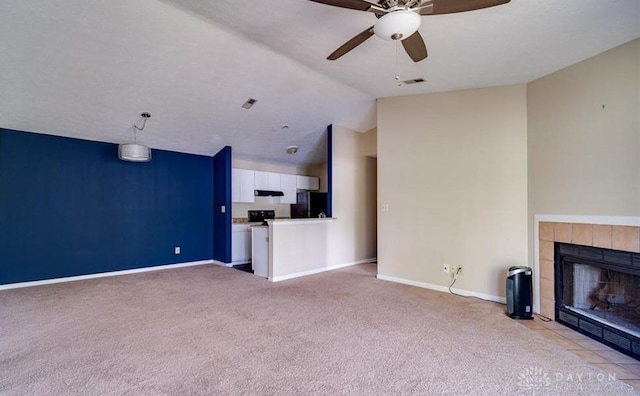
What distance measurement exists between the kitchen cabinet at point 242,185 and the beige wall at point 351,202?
1957 millimetres

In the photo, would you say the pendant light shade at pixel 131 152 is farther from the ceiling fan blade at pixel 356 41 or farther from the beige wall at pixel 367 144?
the beige wall at pixel 367 144

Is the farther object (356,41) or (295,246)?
(295,246)

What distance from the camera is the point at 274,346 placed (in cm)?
253

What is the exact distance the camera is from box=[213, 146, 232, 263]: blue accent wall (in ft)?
19.3

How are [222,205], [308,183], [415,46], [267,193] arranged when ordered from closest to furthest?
1. [415,46]
2. [222,205]
3. [267,193]
4. [308,183]

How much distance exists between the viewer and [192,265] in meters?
5.93

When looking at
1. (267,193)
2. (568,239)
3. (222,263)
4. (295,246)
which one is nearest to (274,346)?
(295,246)

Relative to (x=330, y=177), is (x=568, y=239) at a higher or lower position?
Answer: lower

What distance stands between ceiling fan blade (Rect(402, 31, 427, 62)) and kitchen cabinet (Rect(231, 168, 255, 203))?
4.57 metres

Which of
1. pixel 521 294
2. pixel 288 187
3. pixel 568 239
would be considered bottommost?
pixel 521 294

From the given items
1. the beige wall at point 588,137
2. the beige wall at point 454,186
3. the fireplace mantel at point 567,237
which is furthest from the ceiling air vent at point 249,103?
the fireplace mantel at point 567,237

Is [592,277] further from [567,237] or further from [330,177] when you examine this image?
[330,177]

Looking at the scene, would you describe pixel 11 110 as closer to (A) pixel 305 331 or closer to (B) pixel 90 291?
(B) pixel 90 291

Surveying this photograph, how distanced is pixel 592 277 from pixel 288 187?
5.45 metres
